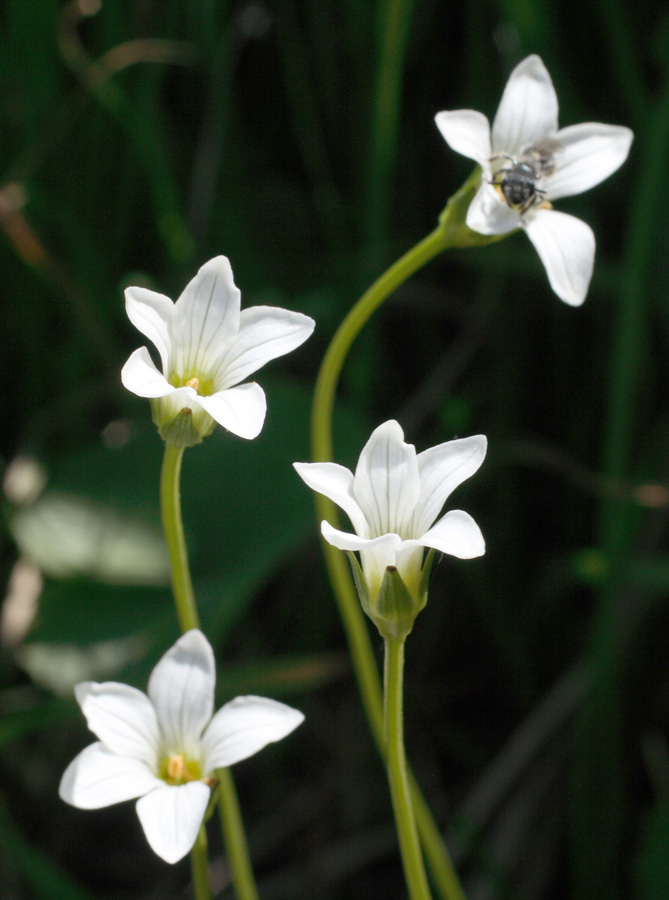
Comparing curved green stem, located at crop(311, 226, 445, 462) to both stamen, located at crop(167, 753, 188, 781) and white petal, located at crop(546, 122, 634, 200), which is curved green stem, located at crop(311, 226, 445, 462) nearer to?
white petal, located at crop(546, 122, 634, 200)

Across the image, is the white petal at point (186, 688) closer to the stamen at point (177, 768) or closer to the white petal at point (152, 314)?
the stamen at point (177, 768)

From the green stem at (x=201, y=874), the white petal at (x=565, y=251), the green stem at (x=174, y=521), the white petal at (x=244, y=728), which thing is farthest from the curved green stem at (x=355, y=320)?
the green stem at (x=201, y=874)

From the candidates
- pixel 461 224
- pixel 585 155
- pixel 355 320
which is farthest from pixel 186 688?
Result: pixel 585 155

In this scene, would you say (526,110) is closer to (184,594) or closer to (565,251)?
(565,251)

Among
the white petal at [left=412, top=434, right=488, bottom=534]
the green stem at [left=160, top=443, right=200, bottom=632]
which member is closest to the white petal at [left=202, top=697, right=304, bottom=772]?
the green stem at [left=160, top=443, right=200, bottom=632]

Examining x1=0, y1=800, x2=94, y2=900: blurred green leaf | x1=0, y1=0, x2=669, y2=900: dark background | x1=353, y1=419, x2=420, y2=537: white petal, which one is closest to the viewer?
x1=353, y1=419, x2=420, y2=537: white petal

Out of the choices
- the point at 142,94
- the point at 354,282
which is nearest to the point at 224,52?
the point at 142,94
